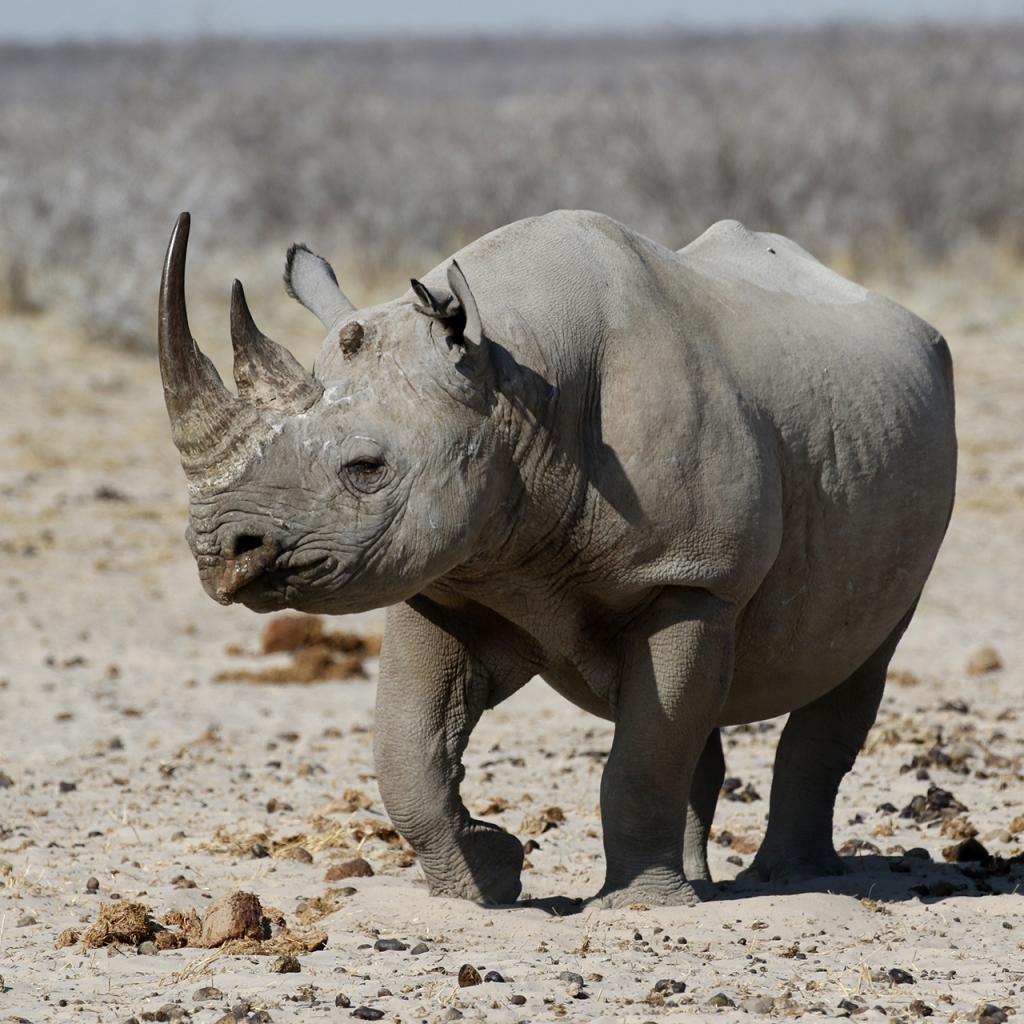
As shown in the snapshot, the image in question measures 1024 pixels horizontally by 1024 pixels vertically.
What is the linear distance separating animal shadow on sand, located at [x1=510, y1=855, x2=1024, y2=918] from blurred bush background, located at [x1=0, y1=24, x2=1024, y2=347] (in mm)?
12882

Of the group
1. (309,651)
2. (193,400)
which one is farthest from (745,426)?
(309,651)

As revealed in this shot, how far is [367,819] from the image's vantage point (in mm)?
7074

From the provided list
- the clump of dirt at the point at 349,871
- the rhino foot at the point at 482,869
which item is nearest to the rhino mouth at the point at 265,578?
the rhino foot at the point at 482,869

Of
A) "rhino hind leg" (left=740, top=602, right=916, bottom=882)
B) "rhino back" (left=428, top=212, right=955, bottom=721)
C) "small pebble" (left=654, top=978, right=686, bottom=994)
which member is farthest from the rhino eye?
"rhino hind leg" (left=740, top=602, right=916, bottom=882)

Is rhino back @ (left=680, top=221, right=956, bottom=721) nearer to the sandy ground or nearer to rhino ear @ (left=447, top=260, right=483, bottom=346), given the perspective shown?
the sandy ground

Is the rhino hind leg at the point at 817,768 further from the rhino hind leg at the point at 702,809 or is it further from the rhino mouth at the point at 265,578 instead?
the rhino mouth at the point at 265,578

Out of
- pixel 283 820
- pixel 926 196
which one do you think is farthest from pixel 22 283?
pixel 283 820

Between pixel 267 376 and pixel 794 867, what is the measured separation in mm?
2575

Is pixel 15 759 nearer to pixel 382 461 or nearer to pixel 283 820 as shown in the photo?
pixel 283 820

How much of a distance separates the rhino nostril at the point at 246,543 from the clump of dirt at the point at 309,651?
16.9ft

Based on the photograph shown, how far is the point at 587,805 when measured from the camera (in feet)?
24.3

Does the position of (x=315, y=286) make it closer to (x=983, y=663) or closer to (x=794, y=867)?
(x=794, y=867)

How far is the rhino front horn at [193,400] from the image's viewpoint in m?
4.75

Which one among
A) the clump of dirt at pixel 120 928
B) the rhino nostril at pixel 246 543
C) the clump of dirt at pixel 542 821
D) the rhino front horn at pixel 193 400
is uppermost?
the rhino front horn at pixel 193 400
